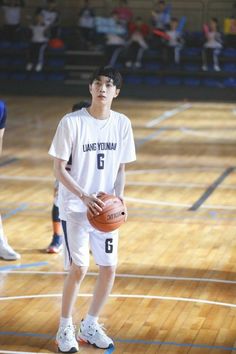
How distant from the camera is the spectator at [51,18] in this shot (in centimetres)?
2495

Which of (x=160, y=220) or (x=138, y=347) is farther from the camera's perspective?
(x=160, y=220)

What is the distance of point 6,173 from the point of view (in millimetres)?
12898

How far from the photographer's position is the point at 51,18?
25000mm

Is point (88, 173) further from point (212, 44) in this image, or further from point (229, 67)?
point (229, 67)

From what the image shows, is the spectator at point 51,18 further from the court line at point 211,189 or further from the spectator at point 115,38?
the court line at point 211,189

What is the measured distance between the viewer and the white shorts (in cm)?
567

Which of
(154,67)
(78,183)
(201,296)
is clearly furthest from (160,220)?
(154,67)

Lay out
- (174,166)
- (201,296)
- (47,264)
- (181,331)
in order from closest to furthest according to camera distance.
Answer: (181,331)
(201,296)
(47,264)
(174,166)

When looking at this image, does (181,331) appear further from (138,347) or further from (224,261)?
(224,261)

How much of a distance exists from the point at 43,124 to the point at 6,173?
5397mm

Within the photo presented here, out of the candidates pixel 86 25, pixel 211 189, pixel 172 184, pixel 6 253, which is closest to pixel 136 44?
pixel 86 25

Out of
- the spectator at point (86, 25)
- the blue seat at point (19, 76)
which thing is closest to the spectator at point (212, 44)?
the spectator at point (86, 25)

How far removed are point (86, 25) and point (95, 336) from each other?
20.4 meters

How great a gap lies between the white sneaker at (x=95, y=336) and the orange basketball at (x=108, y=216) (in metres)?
0.80
